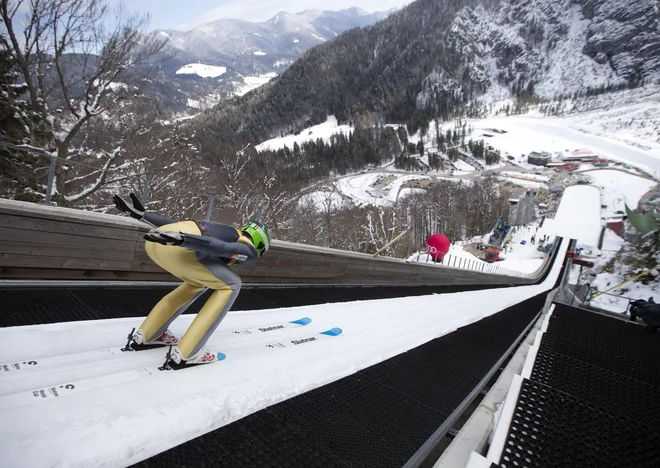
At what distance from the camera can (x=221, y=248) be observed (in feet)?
8.52

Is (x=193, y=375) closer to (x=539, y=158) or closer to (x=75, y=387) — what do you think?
(x=75, y=387)

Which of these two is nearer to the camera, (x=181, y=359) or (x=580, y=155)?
(x=181, y=359)

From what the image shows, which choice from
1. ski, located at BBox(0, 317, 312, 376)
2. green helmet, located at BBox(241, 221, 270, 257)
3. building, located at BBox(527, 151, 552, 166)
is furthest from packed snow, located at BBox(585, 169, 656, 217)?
ski, located at BBox(0, 317, 312, 376)

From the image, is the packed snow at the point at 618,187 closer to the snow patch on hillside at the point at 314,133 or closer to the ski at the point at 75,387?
the ski at the point at 75,387

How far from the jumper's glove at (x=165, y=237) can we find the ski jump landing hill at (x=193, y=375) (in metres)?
1.04

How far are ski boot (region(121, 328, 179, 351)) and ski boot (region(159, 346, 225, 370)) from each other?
0.25 m

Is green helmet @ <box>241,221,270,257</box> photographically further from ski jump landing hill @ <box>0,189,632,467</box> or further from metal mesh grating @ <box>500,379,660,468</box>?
metal mesh grating @ <box>500,379,660,468</box>

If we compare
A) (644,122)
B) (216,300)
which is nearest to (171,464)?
(216,300)

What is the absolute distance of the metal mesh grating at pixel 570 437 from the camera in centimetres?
202

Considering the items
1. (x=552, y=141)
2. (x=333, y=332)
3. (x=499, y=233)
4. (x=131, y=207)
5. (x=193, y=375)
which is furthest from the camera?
(x=552, y=141)

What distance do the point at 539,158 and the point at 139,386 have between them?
503 ft

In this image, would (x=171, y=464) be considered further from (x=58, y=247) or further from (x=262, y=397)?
(x=58, y=247)

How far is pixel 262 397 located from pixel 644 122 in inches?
7813

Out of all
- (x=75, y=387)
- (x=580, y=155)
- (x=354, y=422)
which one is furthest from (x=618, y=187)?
(x=75, y=387)
